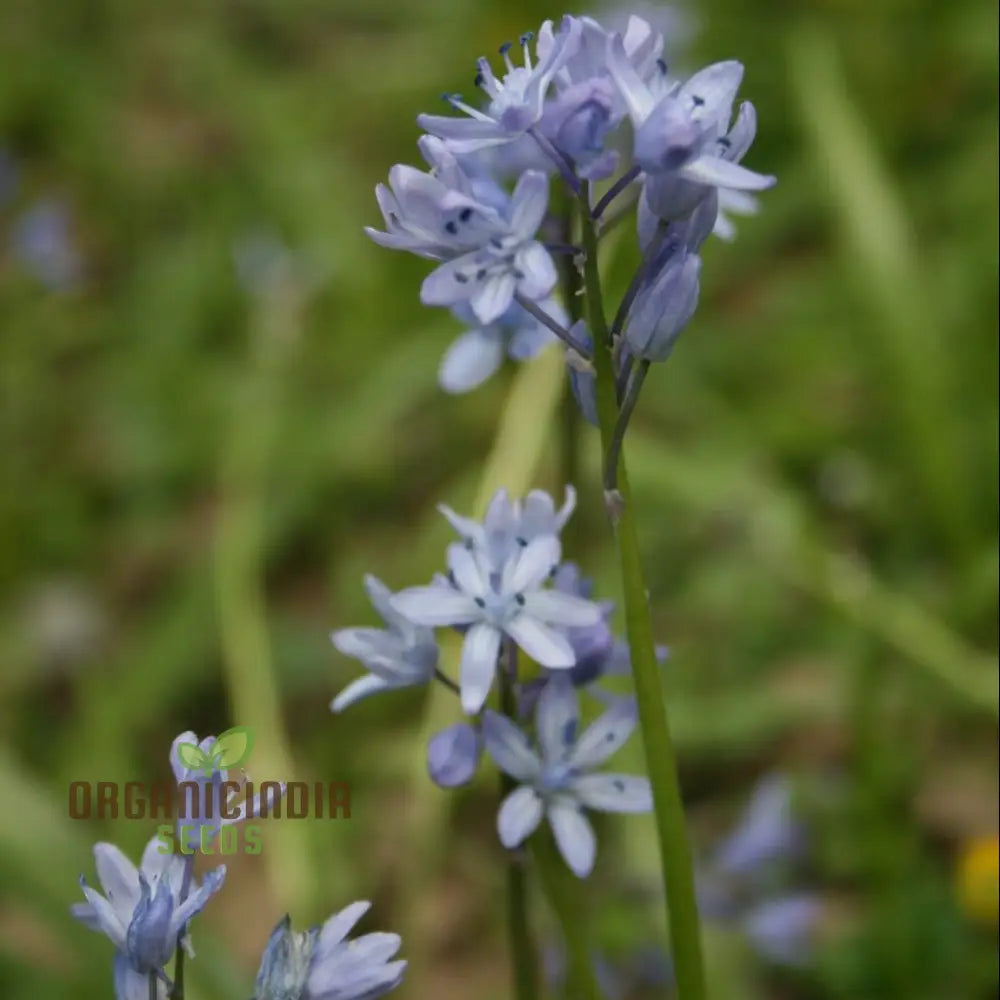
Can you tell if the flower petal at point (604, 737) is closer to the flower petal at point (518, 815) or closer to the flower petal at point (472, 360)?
the flower petal at point (518, 815)

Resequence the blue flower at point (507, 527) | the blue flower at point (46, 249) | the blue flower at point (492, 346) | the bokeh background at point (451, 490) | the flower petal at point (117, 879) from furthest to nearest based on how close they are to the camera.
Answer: the blue flower at point (46, 249)
the bokeh background at point (451, 490)
the blue flower at point (492, 346)
the blue flower at point (507, 527)
the flower petal at point (117, 879)

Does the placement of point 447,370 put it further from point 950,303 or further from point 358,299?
point 358,299

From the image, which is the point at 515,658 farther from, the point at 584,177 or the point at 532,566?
the point at 584,177

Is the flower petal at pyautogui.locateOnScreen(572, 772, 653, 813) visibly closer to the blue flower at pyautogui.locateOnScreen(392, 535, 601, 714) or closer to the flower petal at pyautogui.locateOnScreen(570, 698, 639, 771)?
the flower petal at pyautogui.locateOnScreen(570, 698, 639, 771)

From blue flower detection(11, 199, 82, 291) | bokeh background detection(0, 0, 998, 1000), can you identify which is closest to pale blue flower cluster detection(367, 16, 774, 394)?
bokeh background detection(0, 0, 998, 1000)

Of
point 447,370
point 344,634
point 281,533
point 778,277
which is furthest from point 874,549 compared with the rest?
point 344,634

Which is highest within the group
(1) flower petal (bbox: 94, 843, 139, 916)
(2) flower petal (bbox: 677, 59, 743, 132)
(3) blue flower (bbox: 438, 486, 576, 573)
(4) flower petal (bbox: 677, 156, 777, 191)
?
(2) flower petal (bbox: 677, 59, 743, 132)

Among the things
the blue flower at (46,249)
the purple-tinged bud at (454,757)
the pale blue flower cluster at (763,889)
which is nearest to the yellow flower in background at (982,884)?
the pale blue flower cluster at (763,889)
